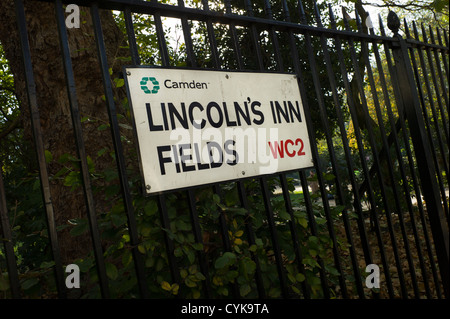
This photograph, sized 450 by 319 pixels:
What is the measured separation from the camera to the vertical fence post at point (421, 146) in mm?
2854

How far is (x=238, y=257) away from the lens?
6.04 ft

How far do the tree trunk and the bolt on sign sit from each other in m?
1.63

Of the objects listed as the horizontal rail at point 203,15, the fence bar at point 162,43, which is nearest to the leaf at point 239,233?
the fence bar at point 162,43

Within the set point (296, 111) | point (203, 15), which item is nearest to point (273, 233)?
point (296, 111)

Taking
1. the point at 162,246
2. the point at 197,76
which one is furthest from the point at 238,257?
the point at 197,76

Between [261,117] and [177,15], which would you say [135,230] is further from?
[177,15]

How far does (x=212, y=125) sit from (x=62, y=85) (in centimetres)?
219

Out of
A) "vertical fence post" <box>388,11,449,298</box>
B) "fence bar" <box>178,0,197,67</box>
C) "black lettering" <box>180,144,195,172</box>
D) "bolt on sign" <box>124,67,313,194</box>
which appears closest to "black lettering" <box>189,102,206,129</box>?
"bolt on sign" <box>124,67,313,194</box>

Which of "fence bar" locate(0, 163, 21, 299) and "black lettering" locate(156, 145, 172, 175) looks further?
"black lettering" locate(156, 145, 172, 175)

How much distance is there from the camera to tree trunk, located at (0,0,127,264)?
3.26 metres

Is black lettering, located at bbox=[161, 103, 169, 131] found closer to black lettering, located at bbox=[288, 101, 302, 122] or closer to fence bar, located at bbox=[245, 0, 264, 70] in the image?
fence bar, located at bbox=[245, 0, 264, 70]

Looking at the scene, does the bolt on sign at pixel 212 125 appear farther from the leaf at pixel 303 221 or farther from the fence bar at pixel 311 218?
the leaf at pixel 303 221

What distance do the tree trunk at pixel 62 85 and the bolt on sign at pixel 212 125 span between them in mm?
1629

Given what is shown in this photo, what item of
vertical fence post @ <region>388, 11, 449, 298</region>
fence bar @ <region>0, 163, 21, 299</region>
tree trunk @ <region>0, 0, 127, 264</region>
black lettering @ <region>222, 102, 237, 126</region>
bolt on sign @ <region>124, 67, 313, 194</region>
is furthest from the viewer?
tree trunk @ <region>0, 0, 127, 264</region>
